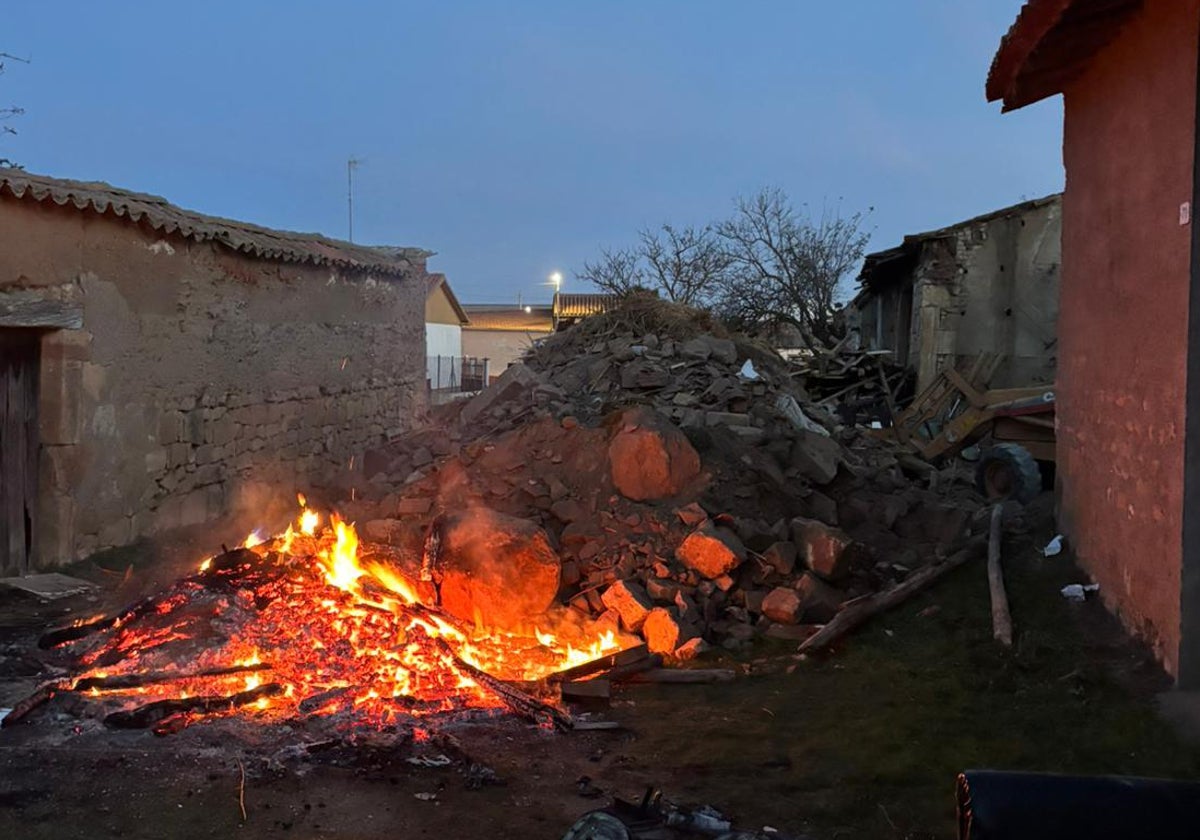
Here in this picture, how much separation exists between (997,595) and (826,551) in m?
1.37

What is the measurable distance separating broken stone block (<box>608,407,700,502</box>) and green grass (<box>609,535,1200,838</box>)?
217 cm

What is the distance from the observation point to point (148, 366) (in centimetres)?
954

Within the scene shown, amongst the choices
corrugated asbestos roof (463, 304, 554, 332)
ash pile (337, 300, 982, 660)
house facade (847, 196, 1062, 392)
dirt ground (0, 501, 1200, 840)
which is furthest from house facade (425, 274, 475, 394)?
dirt ground (0, 501, 1200, 840)

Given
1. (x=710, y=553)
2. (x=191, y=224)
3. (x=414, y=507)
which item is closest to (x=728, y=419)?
(x=710, y=553)

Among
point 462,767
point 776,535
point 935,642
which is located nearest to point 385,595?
point 462,767

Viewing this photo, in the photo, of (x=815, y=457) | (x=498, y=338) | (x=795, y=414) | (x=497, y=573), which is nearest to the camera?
(x=497, y=573)

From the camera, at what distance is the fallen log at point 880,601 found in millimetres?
7236

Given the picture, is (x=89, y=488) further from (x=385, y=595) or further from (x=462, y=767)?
(x=462, y=767)

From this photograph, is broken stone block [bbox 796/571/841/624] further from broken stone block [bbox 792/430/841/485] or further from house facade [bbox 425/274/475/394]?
house facade [bbox 425/274/475/394]

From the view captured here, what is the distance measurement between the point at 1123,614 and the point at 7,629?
26.3 ft

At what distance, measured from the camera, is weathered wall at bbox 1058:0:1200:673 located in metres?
5.54

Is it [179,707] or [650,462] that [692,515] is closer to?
[650,462]

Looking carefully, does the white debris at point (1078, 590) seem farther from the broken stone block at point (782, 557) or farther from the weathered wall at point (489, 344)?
the weathered wall at point (489, 344)

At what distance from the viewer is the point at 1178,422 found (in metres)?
5.46
